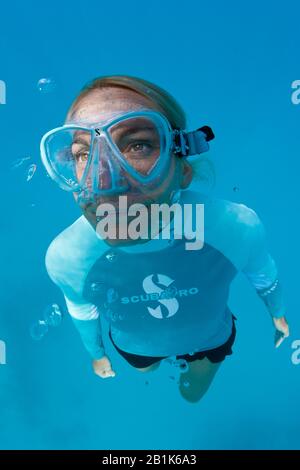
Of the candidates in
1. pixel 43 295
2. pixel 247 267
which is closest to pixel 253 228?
pixel 247 267

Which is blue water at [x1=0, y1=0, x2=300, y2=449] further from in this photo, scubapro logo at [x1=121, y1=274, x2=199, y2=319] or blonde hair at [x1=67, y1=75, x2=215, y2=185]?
scubapro logo at [x1=121, y1=274, x2=199, y2=319]

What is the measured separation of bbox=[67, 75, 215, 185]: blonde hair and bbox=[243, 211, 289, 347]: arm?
19.3 inches

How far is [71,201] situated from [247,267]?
2055mm

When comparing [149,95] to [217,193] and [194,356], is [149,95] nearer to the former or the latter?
[194,356]

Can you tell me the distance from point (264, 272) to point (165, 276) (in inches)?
24.4

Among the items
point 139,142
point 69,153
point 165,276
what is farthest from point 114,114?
point 165,276

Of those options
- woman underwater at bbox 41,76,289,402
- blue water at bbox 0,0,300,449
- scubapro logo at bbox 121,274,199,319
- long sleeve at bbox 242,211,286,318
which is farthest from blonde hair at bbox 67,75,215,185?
blue water at bbox 0,0,300,449

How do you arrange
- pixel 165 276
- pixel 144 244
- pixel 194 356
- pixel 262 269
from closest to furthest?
pixel 144 244
pixel 165 276
pixel 262 269
pixel 194 356

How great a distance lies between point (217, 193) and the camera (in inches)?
151

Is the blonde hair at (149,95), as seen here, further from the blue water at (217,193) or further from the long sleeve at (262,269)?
the blue water at (217,193)

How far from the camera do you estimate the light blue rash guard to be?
2299 millimetres

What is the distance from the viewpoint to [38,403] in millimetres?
4766

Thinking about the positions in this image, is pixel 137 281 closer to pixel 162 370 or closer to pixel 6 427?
pixel 162 370

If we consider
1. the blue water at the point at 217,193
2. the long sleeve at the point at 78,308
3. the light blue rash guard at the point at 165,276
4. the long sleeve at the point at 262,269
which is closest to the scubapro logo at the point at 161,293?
the light blue rash guard at the point at 165,276
